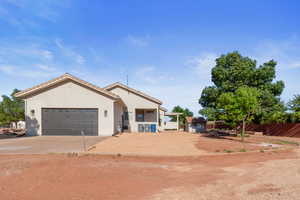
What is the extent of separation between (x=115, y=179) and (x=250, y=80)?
23.5 meters

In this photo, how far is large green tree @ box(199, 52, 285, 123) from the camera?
2395cm

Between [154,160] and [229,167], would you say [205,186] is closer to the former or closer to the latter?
[229,167]

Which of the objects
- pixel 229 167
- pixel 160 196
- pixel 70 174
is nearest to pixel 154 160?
pixel 229 167

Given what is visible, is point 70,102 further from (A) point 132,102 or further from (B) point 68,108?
(A) point 132,102

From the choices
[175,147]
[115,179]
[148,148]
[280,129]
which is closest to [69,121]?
[148,148]

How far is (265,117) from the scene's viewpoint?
79.6 ft

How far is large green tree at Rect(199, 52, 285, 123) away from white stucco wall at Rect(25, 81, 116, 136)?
13.8 metres

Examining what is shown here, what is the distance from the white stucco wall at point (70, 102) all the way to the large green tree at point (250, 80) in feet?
45.2

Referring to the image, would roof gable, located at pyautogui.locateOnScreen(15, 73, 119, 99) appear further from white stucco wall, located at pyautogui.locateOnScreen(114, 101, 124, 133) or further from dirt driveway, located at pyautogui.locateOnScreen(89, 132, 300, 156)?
dirt driveway, located at pyautogui.locateOnScreen(89, 132, 300, 156)

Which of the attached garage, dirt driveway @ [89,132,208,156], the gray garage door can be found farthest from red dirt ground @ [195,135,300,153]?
the gray garage door

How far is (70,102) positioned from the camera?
18641mm

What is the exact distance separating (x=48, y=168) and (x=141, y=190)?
3.59 m

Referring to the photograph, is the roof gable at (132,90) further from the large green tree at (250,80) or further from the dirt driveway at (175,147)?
the dirt driveway at (175,147)

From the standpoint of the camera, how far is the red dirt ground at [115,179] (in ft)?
14.9
